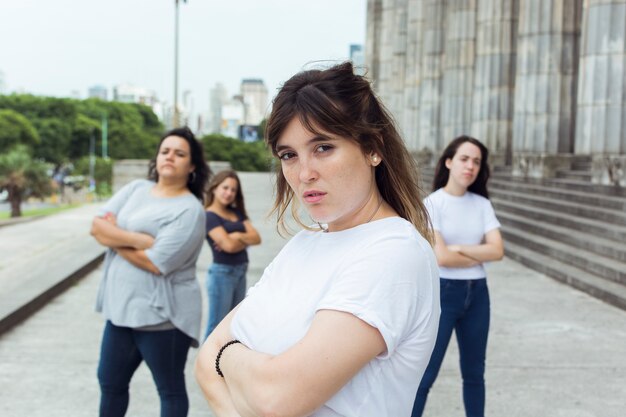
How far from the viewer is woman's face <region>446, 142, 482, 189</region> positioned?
16.2ft

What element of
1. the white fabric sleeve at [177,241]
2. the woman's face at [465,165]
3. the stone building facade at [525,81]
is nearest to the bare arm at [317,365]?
the white fabric sleeve at [177,241]

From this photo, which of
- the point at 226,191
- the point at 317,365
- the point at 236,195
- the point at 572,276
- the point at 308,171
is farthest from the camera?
the point at 572,276

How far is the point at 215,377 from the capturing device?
6.75 ft

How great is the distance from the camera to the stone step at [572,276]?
30.6 feet

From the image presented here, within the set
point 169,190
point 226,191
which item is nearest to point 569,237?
point 226,191

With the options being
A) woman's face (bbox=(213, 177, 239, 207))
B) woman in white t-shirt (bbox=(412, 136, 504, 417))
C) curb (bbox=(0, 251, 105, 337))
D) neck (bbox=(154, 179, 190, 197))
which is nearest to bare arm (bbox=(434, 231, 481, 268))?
woman in white t-shirt (bbox=(412, 136, 504, 417))

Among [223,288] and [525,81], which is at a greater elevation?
[525,81]

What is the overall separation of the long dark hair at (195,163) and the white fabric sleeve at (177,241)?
19 centimetres

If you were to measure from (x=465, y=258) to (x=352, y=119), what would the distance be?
3.07 meters

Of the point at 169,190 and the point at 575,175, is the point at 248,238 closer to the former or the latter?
the point at 169,190

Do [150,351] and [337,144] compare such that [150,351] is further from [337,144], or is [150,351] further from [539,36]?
[539,36]

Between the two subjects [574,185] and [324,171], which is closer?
[324,171]

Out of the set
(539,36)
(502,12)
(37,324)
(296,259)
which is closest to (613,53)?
(539,36)

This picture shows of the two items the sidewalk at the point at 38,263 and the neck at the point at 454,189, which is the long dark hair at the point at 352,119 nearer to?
the neck at the point at 454,189
